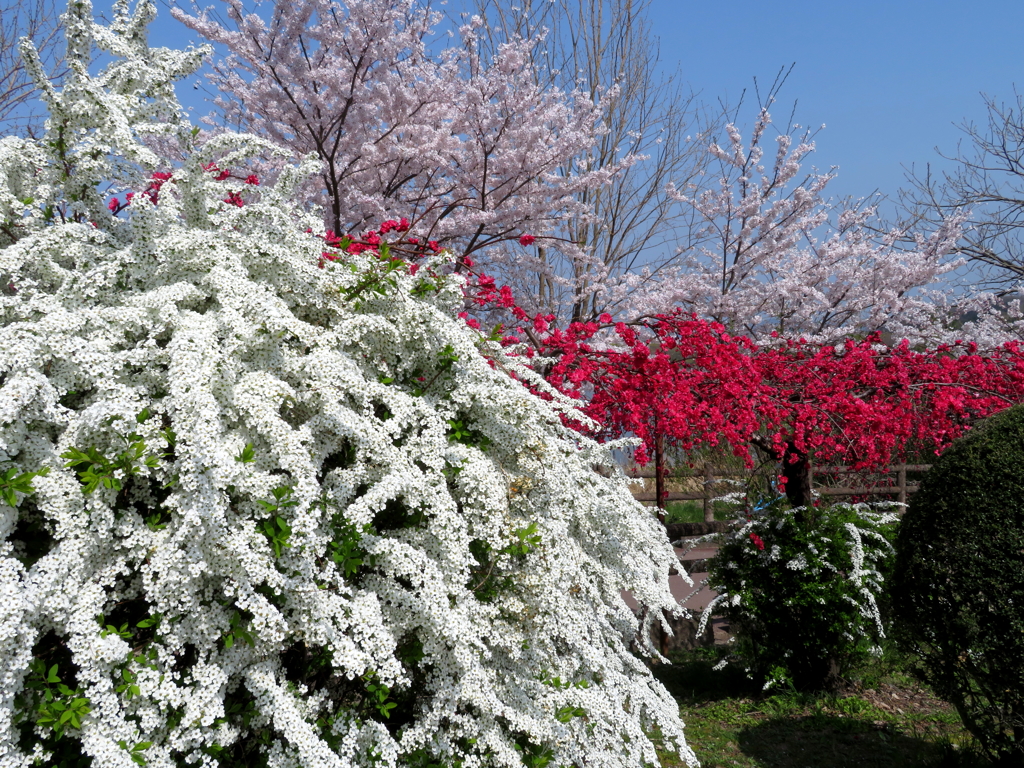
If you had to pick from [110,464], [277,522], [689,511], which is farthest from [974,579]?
[689,511]

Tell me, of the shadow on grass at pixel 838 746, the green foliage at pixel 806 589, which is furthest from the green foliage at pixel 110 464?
the green foliage at pixel 806 589

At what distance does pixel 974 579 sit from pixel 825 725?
2334mm

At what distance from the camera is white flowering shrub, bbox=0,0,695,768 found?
6.80 feet

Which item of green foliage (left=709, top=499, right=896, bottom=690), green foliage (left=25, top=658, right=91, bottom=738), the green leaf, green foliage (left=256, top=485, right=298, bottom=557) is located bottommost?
green foliage (left=709, top=499, right=896, bottom=690)

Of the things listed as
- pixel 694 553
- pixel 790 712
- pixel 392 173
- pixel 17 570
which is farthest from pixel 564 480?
pixel 694 553

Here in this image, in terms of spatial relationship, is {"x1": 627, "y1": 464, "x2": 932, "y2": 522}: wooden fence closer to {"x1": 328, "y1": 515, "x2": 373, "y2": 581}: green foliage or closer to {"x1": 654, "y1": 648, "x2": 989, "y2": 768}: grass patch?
{"x1": 654, "y1": 648, "x2": 989, "y2": 768}: grass patch

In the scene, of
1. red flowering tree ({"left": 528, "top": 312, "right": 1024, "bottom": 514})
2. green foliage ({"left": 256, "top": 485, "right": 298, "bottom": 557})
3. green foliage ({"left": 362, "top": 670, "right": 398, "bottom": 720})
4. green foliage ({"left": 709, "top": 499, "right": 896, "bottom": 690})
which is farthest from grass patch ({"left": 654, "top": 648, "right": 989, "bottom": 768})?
green foliage ({"left": 256, "top": 485, "right": 298, "bottom": 557})

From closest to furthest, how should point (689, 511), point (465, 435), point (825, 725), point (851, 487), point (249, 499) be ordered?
1. point (249, 499)
2. point (465, 435)
3. point (825, 725)
4. point (851, 487)
5. point (689, 511)

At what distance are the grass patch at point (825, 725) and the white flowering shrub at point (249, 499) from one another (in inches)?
91.7

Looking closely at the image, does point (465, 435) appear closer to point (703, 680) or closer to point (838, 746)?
point (838, 746)

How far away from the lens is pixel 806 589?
602cm

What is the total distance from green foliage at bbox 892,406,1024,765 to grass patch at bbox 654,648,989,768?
1.52ft

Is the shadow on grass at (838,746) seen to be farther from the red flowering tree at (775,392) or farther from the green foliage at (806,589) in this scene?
the red flowering tree at (775,392)

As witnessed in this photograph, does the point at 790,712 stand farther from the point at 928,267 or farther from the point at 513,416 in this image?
the point at 928,267
